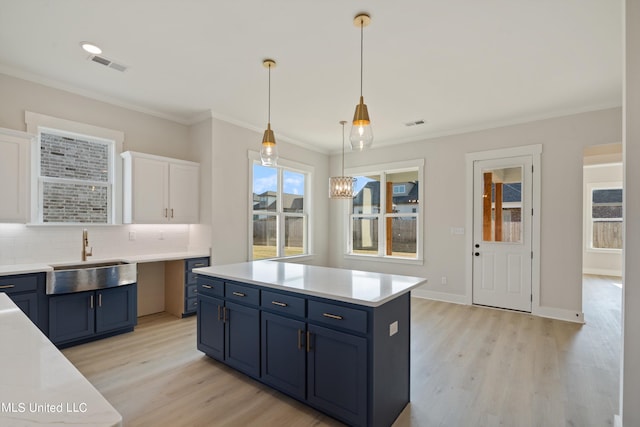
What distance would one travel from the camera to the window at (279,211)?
5.36 meters

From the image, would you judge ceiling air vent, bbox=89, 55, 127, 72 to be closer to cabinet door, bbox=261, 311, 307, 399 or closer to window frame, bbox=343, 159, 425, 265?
cabinet door, bbox=261, 311, 307, 399

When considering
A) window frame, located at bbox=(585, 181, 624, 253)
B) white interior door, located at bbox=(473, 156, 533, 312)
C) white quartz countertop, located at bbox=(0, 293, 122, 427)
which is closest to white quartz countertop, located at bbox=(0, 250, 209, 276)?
white quartz countertop, located at bbox=(0, 293, 122, 427)

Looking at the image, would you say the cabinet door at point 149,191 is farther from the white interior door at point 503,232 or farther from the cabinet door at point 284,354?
the white interior door at point 503,232

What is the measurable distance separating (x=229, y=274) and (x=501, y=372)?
2.56 metres

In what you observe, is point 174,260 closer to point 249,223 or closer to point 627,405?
point 249,223

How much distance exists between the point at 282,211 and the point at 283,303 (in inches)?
142

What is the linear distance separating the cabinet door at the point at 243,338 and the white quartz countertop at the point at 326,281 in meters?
0.28

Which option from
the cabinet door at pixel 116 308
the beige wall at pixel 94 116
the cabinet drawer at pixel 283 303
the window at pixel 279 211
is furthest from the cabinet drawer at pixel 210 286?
the beige wall at pixel 94 116

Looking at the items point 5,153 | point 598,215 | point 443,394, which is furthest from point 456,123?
point 598,215

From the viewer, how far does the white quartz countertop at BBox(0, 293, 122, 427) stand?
2.35ft

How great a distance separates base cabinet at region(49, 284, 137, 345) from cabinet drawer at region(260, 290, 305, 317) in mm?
2177

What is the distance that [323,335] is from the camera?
6.94 feet

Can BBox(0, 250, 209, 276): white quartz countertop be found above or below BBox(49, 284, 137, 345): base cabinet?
above

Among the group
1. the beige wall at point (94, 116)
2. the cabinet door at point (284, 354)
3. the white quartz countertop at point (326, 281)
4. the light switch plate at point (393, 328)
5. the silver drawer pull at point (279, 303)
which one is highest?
the beige wall at point (94, 116)
